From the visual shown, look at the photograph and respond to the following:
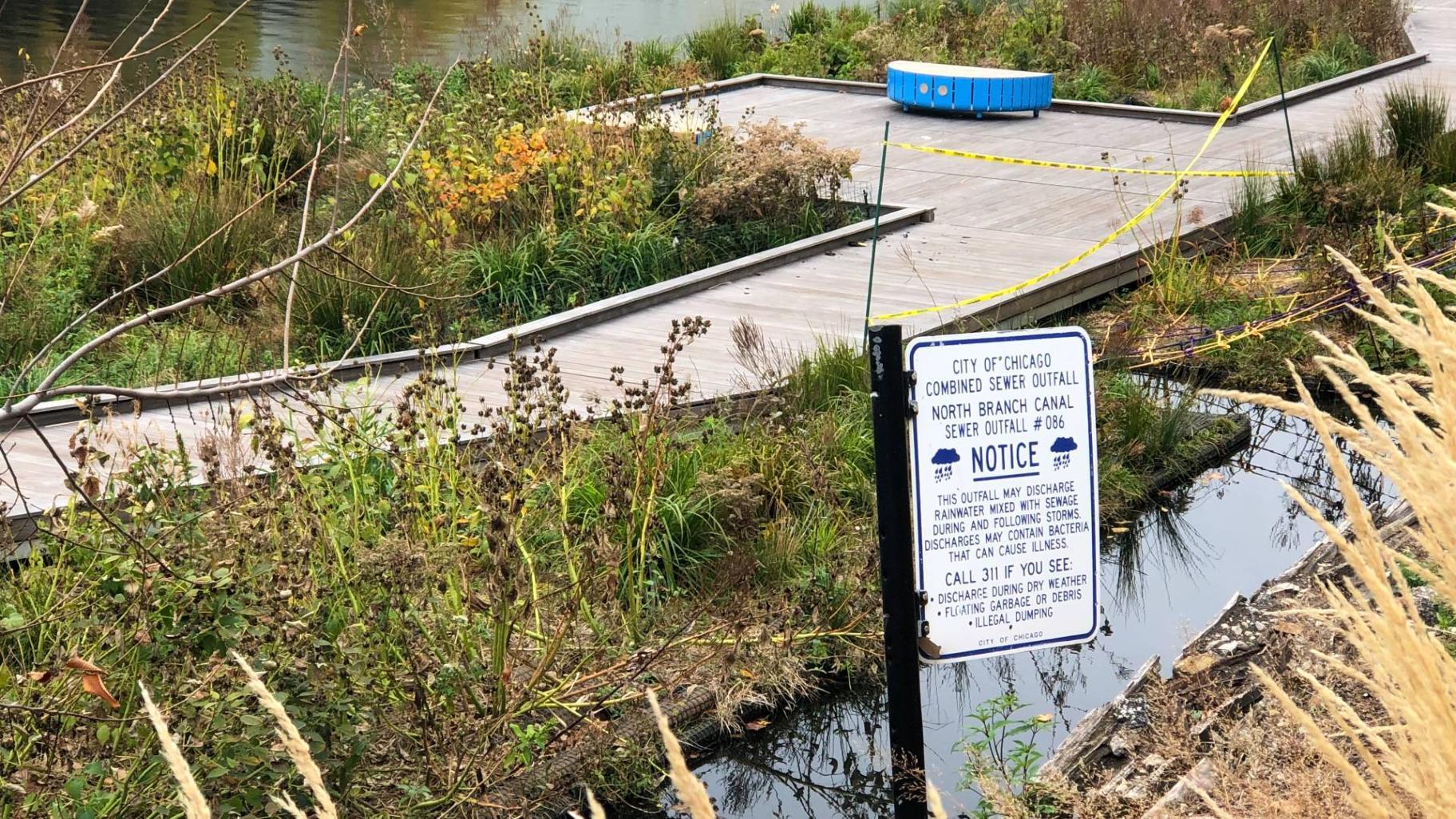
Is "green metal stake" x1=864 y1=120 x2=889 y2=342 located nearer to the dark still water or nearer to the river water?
the river water

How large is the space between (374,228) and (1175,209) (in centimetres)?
511

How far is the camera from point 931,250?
10.1 metres

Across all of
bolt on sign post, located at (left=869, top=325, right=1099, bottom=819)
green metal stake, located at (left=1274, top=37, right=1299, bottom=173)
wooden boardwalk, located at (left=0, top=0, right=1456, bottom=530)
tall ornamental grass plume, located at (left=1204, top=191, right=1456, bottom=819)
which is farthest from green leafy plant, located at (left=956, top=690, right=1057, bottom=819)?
green metal stake, located at (left=1274, top=37, right=1299, bottom=173)

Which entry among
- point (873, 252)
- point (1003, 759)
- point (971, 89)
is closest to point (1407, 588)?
point (1003, 759)

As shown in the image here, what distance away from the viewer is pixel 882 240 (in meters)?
10.4

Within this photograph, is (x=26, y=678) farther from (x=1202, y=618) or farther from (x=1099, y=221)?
(x=1099, y=221)

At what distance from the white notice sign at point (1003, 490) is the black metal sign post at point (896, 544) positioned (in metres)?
0.04

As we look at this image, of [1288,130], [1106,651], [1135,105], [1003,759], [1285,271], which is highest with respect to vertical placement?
[1288,130]

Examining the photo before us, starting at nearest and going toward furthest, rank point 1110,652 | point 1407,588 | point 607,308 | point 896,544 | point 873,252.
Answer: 1. point 1407,588
2. point 896,544
3. point 1110,652
4. point 873,252
5. point 607,308

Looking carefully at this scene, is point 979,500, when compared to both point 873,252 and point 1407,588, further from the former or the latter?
point 873,252

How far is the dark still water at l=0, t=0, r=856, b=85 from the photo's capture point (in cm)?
2136

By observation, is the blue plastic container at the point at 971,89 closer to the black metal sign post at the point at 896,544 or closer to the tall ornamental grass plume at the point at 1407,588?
the black metal sign post at the point at 896,544

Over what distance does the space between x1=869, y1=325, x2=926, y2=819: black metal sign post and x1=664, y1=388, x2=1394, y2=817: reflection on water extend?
771 millimetres

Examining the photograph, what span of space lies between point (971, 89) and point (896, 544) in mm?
12089
